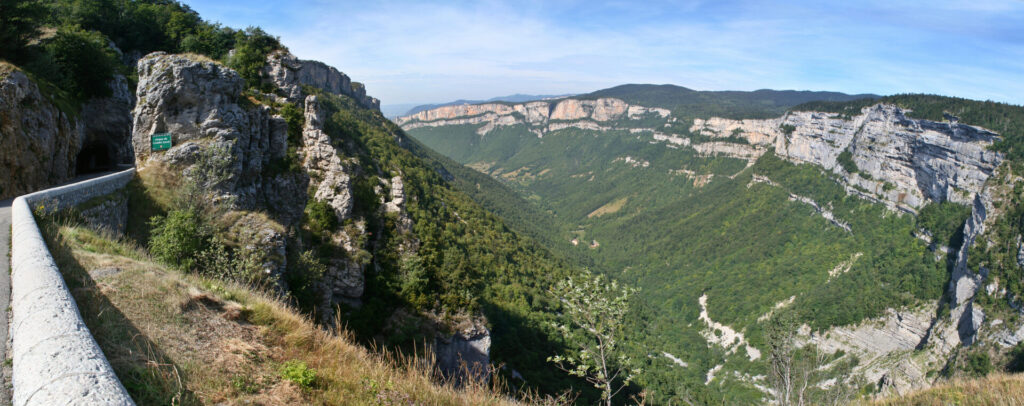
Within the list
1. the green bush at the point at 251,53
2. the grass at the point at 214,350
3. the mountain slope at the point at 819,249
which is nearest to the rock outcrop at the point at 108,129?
the green bush at the point at 251,53

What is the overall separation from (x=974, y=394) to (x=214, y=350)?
1290 centimetres

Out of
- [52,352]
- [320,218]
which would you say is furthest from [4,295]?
[320,218]

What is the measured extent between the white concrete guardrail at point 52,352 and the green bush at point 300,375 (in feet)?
6.62

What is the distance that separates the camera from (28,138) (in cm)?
1550

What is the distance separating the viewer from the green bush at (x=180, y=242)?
38.4 feet

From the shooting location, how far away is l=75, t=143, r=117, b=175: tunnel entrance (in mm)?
21830

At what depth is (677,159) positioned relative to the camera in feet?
618

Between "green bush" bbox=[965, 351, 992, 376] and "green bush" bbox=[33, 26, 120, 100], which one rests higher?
"green bush" bbox=[33, 26, 120, 100]

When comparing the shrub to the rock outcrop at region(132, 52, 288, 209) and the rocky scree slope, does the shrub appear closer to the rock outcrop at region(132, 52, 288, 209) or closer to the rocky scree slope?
the rocky scree slope

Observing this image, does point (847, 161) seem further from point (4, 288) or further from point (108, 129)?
point (4, 288)

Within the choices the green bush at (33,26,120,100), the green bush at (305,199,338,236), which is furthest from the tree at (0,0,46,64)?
the green bush at (305,199,338,236)

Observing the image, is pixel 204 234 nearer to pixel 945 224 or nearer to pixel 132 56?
pixel 132 56

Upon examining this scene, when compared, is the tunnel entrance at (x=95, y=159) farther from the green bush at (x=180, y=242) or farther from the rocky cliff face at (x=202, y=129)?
the green bush at (x=180, y=242)

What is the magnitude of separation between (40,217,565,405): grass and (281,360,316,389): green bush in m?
0.01
